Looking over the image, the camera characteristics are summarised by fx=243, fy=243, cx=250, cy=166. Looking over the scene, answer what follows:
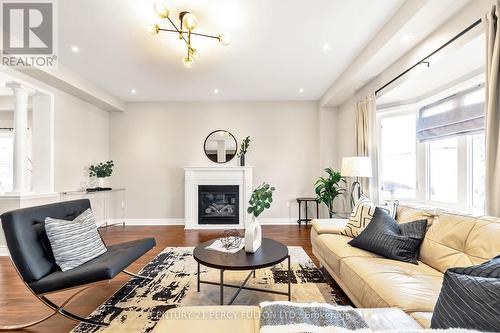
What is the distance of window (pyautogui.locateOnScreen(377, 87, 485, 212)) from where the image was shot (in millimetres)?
2648

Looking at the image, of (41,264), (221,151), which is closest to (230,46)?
(221,151)

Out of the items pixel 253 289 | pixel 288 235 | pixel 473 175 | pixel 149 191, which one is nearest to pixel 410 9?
pixel 473 175

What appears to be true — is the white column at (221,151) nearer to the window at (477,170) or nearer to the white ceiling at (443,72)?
the white ceiling at (443,72)

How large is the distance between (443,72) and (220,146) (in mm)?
3967

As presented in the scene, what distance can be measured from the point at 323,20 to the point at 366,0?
43 cm

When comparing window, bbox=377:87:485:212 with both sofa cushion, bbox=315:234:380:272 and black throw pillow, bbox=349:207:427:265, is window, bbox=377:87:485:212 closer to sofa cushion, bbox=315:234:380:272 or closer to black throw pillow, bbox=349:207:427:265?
black throw pillow, bbox=349:207:427:265

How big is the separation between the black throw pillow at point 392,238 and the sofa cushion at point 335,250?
78 mm

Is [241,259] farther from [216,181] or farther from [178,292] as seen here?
[216,181]

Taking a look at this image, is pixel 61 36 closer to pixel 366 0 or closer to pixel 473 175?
pixel 366 0

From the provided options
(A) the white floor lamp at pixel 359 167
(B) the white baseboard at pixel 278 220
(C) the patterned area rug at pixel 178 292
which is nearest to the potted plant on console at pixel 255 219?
(C) the patterned area rug at pixel 178 292

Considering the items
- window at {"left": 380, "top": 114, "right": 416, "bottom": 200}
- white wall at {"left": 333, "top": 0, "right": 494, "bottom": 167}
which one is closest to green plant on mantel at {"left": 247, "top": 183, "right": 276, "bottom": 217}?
white wall at {"left": 333, "top": 0, "right": 494, "bottom": 167}

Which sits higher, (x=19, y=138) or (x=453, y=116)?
(x=453, y=116)

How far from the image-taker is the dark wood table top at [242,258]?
1840mm

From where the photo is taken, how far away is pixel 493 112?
1814mm
